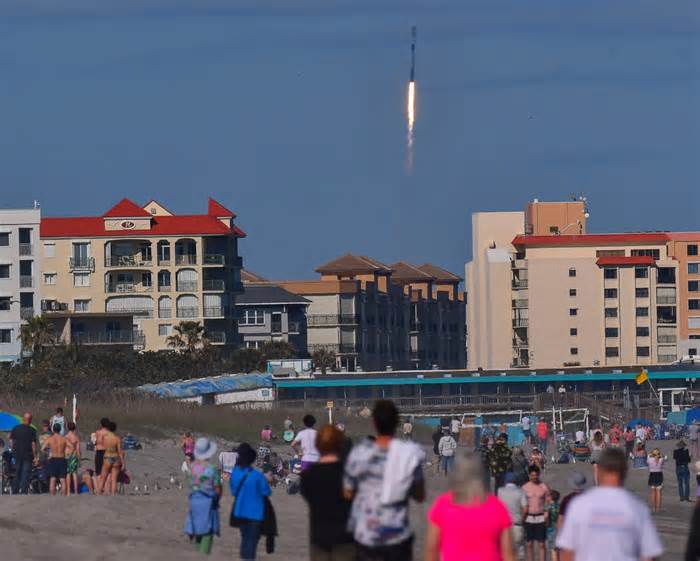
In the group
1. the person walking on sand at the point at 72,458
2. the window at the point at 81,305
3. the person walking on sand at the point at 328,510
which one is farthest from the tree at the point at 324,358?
the person walking on sand at the point at 328,510

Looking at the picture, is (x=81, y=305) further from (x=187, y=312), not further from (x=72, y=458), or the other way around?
(x=72, y=458)

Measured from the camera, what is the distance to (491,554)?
9.84 metres

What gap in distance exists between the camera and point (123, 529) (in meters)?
21.3

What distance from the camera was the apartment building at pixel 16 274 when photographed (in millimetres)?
96500

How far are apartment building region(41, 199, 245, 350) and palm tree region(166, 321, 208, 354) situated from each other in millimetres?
1376

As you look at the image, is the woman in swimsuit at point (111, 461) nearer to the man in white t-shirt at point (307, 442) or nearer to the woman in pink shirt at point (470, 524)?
the man in white t-shirt at point (307, 442)

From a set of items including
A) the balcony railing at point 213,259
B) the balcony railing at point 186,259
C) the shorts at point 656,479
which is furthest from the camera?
the balcony railing at point 213,259

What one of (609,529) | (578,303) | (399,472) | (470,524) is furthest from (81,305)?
(609,529)

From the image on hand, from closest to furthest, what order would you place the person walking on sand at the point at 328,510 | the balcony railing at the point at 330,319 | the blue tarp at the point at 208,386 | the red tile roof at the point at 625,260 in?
the person walking on sand at the point at 328,510 → the blue tarp at the point at 208,386 → the red tile roof at the point at 625,260 → the balcony railing at the point at 330,319

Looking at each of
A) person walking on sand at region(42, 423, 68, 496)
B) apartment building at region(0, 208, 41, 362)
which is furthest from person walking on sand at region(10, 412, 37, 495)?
apartment building at region(0, 208, 41, 362)

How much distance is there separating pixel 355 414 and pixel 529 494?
6142cm

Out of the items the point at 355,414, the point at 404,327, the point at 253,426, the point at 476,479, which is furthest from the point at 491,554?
the point at 404,327

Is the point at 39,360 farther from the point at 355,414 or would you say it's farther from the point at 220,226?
the point at 220,226

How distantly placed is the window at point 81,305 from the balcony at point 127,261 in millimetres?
2635
